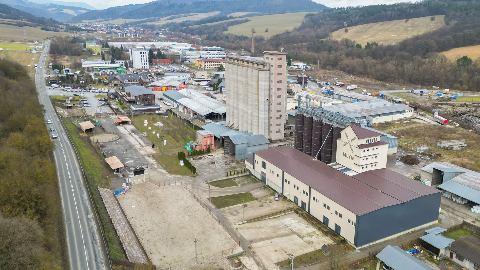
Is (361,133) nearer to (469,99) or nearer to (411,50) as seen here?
(469,99)

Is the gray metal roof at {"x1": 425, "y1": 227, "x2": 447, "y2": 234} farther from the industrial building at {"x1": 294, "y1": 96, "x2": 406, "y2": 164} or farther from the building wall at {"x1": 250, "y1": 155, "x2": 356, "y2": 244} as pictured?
the industrial building at {"x1": 294, "y1": 96, "x2": 406, "y2": 164}

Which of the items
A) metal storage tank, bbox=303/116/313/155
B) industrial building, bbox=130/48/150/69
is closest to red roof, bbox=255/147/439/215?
metal storage tank, bbox=303/116/313/155

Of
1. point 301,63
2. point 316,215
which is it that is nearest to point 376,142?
point 316,215

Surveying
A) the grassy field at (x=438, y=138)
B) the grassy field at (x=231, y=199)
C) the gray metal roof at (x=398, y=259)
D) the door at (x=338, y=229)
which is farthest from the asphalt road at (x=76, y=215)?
the grassy field at (x=438, y=138)

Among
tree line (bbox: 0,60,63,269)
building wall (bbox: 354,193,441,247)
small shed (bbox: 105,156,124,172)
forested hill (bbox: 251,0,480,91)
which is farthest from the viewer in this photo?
forested hill (bbox: 251,0,480,91)

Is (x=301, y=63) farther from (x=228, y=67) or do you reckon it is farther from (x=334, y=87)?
(x=228, y=67)

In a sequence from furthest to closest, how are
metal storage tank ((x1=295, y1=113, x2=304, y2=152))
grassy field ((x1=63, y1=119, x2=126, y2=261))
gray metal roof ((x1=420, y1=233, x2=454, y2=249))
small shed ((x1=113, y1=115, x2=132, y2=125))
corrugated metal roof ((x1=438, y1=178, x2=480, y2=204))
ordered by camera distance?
small shed ((x1=113, y1=115, x2=132, y2=125))
metal storage tank ((x1=295, y1=113, x2=304, y2=152))
corrugated metal roof ((x1=438, y1=178, x2=480, y2=204))
grassy field ((x1=63, y1=119, x2=126, y2=261))
gray metal roof ((x1=420, y1=233, x2=454, y2=249))
